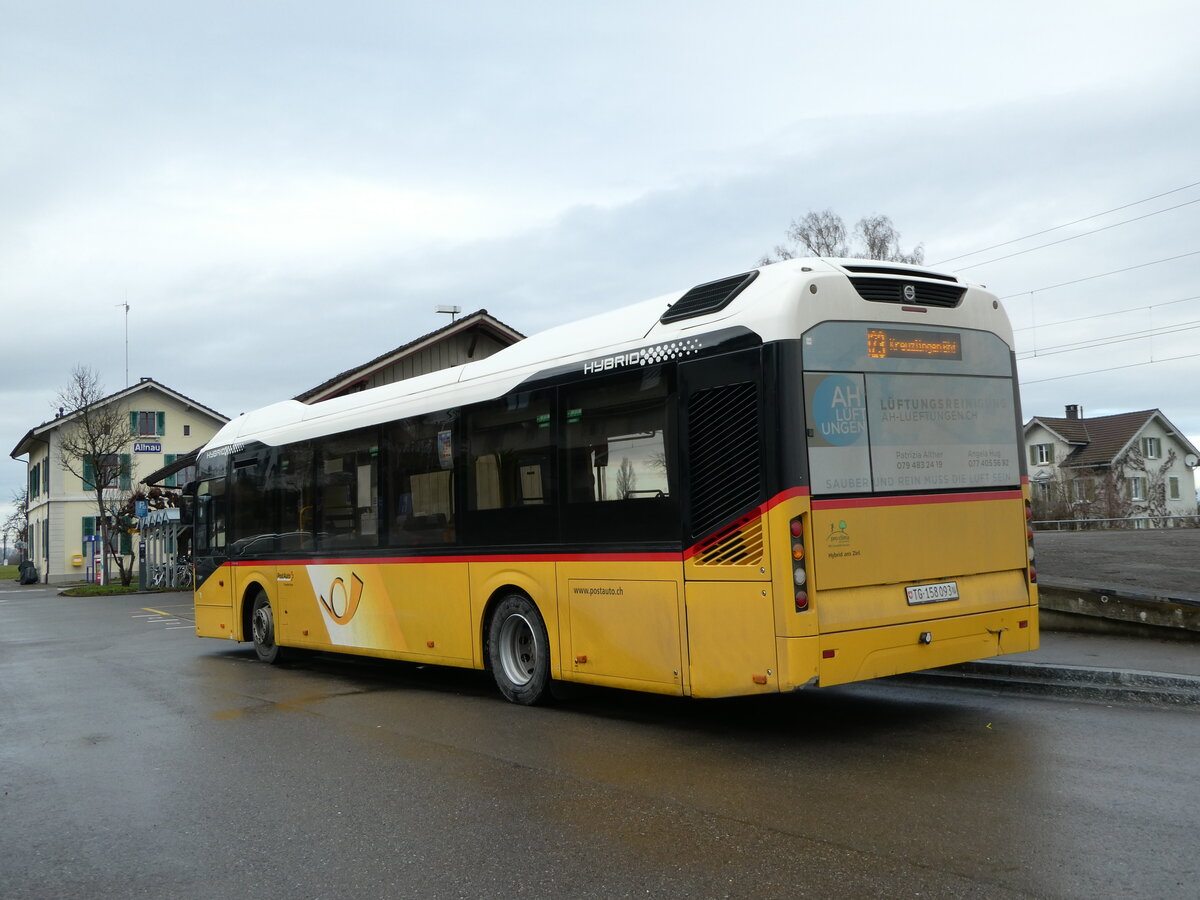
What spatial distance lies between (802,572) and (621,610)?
5.72ft

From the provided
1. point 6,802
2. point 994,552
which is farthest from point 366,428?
point 994,552

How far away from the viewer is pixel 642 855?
499 centimetres

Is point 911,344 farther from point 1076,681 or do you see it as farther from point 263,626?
point 263,626

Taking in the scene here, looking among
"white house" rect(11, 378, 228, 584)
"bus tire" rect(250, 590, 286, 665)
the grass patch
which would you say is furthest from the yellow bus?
"white house" rect(11, 378, 228, 584)

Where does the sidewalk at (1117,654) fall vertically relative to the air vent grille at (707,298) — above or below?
below

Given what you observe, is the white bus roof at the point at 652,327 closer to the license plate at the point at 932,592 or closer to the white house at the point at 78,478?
the license plate at the point at 932,592

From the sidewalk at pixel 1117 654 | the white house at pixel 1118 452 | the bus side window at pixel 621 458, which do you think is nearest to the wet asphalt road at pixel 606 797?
the sidewalk at pixel 1117 654

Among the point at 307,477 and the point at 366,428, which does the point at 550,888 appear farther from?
the point at 307,477

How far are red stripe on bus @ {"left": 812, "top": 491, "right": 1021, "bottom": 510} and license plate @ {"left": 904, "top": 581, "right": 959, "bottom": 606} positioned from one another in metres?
0.57

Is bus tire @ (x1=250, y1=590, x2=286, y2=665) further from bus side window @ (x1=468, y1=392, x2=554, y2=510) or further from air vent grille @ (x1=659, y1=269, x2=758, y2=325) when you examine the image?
air vent grille @ (x1=659, y1=269, x2=758, y2=325)

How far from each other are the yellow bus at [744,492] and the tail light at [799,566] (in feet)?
0.04

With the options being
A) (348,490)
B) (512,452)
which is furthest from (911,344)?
(348,490)

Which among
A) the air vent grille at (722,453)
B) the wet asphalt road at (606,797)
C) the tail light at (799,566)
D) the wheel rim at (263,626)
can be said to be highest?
the air vent grille at (722,453)

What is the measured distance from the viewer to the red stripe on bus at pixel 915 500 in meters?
7.08
